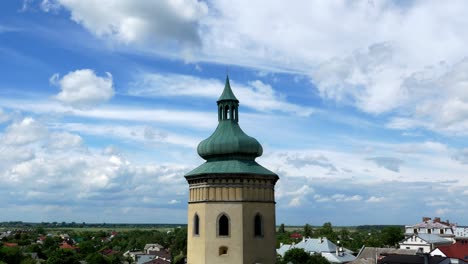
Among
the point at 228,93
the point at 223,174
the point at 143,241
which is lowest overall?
the point at 143,241

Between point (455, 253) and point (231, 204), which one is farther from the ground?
point (231, 204)

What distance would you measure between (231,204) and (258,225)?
5.34 ft

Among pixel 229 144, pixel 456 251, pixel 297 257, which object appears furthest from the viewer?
pixel 456 251

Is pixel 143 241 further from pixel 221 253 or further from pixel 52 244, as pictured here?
pixel 221 253

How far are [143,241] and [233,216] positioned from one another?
140m

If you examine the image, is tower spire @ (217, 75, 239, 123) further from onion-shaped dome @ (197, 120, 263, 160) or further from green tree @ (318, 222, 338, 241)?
green tree @ (318, 222, 338, 241)

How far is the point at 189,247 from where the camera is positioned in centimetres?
2333

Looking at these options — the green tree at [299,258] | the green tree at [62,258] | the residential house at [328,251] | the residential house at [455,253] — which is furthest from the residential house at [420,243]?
the green tree at [62,258]

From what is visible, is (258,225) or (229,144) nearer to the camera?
(258,225)

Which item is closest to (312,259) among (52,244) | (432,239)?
(432,239)

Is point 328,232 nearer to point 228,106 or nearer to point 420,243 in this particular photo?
point 420,243

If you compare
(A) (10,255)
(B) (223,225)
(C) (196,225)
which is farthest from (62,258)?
(B) (223,225)

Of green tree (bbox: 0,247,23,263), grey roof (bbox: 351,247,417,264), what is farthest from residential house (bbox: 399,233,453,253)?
green tree (bbox: 0,247,23,263)

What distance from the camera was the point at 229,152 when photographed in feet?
76.6
